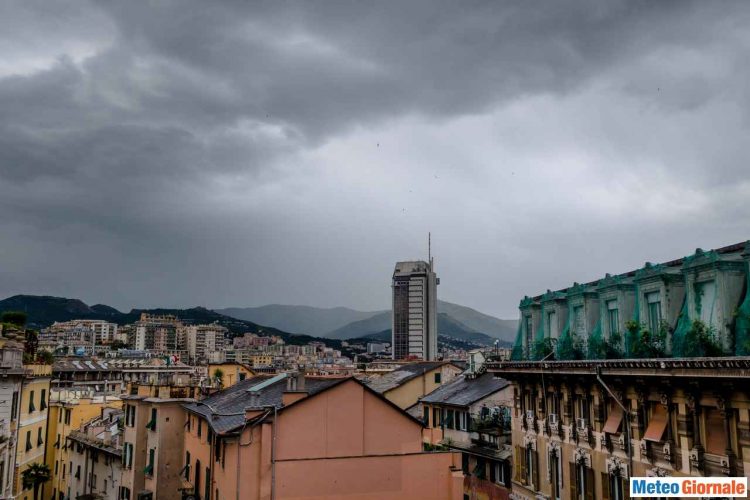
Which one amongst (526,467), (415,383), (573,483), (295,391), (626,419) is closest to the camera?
(626,419)

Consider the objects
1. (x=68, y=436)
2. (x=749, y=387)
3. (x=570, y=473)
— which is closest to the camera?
(x=749, y=387)

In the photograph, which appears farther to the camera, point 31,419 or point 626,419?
point 31,419

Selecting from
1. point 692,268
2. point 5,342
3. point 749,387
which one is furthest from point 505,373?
point 5,342

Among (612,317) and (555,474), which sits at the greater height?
(612,317)

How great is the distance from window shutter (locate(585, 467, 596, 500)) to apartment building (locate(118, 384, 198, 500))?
87.6 ft

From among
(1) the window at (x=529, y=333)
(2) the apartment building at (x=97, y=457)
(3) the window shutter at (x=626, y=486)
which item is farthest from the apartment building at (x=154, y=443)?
(3) the window shutter at (x=626, y=486)

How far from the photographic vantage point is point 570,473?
3431 centimetres

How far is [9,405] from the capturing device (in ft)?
146

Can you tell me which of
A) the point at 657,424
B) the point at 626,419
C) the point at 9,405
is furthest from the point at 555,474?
the point at 9,405

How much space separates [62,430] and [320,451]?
50086mm

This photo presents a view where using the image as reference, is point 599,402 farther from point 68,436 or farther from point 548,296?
point 68,436

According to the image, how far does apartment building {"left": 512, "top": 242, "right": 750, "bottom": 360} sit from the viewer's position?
24.4m

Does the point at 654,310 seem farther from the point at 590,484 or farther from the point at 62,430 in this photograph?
the point at 62,430

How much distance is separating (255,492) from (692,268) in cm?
2251
